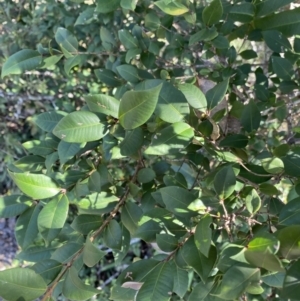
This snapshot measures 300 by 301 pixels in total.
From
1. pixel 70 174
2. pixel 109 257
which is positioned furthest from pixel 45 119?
pixel 109 257

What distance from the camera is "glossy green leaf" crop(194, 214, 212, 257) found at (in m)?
0.72

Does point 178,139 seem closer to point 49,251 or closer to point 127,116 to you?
point 127,116

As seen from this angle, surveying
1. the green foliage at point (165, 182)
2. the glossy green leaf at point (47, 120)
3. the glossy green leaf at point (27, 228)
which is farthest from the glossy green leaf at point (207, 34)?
the glossy green leaf at point (27, 228)

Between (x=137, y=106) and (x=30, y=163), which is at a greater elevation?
(x=137, y=106)

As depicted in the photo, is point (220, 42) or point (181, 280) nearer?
point (181, 280)

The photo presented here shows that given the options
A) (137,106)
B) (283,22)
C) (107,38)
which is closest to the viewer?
(137,106)

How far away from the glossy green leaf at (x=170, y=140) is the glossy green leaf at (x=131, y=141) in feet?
0.18

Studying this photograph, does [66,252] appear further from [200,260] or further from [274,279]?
[274,279]

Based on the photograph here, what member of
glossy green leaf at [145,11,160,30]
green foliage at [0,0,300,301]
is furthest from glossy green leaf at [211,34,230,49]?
glossy green leaf at [145,11,160,30]

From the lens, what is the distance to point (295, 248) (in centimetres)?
65

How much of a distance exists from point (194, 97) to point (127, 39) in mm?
465

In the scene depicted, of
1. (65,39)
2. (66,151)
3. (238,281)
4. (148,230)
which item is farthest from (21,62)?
(238,281)

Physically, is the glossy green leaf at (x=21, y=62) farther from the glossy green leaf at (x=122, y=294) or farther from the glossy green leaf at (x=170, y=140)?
the glossy green leaf at (x=122, y=294)

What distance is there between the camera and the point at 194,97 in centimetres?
91
